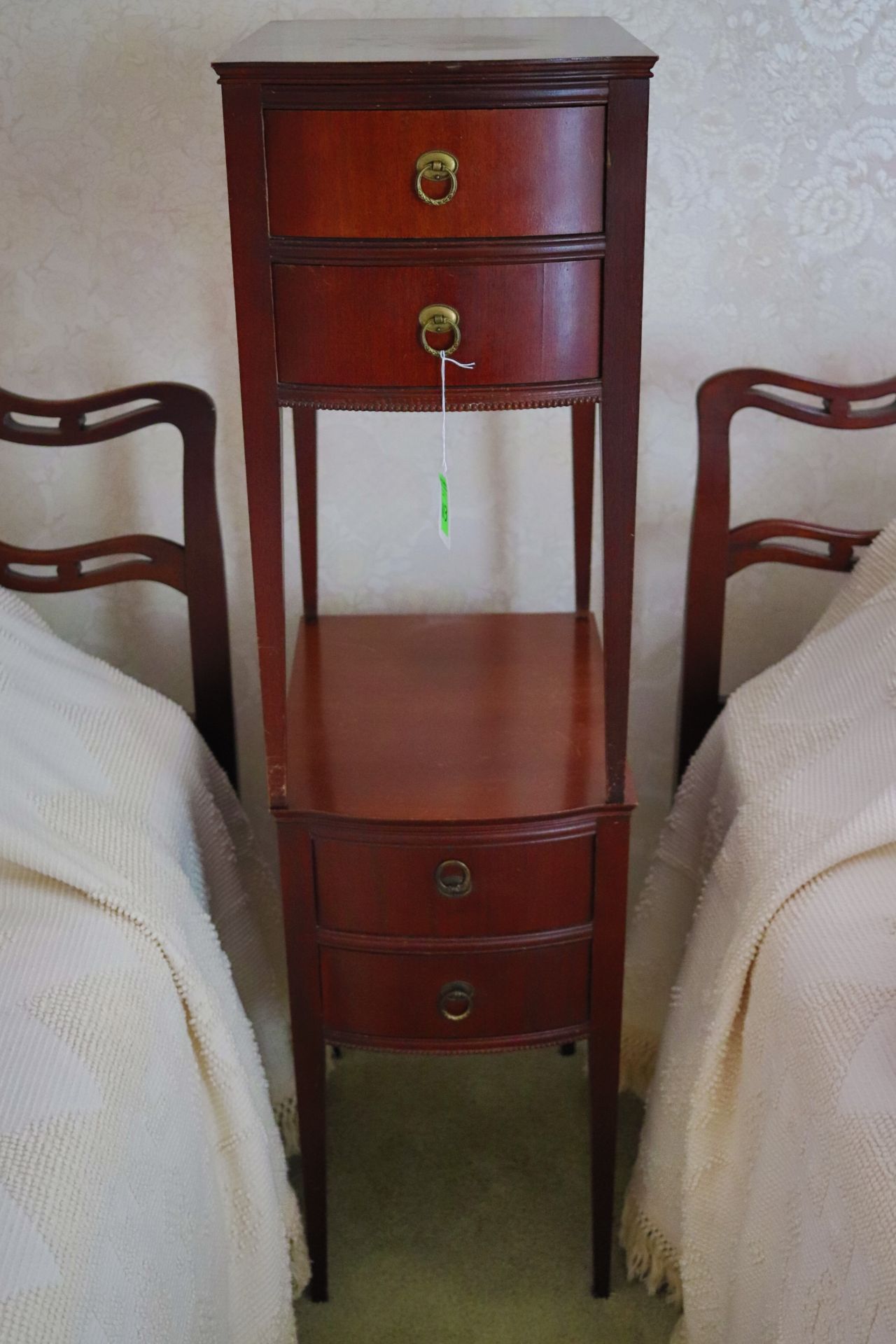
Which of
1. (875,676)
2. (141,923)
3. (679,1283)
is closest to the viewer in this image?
(141,923)

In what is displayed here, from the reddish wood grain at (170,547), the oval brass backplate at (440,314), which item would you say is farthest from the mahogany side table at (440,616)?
the reddish wood grain at (170,547)

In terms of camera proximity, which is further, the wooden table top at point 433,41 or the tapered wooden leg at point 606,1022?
the tapered wooden leg at point 606,1022

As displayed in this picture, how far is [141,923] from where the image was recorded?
1165 mm

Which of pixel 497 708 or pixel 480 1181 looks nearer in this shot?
pixel 497 708

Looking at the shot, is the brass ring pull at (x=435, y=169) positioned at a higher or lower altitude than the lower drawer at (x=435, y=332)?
higher

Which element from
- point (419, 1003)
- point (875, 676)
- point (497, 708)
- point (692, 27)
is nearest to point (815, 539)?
point (875, 676)

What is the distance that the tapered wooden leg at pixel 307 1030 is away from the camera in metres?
1.28

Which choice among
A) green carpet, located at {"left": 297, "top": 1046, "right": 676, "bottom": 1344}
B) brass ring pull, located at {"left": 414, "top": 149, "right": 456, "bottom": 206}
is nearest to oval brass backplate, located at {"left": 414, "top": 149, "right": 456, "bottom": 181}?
brass ring pull, located at {"left": 414, "top": 149, "right": 456, "bottom": 206}

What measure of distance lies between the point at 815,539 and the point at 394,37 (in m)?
0.71

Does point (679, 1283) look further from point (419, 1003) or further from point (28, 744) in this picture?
point (28, 744)

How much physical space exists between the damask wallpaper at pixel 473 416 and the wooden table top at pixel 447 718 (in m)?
0.14

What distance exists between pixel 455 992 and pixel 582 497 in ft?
1.97

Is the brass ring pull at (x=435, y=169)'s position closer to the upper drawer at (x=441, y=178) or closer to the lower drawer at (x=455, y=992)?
the upper drawer at (x=441, y=178)

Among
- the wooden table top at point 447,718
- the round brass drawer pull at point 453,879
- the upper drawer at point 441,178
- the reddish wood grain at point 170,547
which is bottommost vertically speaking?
the round brass drawer pull at point 453,879
